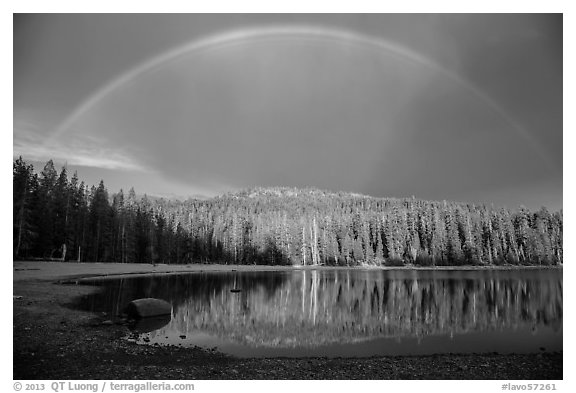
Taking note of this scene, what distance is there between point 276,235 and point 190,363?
379ft

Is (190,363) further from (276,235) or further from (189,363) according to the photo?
(276,235)

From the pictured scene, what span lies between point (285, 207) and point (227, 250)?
272 ft

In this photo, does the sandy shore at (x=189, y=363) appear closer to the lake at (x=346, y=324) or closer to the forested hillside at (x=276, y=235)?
the lake at (x=346, y=324)

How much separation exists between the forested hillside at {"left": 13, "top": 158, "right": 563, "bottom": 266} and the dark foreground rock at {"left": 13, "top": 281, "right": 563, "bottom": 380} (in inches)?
2003

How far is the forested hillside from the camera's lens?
6675 centimetres

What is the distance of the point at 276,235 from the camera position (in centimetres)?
12838

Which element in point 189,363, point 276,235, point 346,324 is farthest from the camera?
point 276,235

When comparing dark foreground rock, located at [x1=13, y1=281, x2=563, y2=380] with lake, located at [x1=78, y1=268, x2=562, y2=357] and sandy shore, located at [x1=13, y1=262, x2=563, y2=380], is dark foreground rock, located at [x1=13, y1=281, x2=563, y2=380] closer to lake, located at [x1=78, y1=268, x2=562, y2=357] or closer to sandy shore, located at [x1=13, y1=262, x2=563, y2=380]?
sandy shore, located at [x1=13, y1=262, x2=563, y2=380]

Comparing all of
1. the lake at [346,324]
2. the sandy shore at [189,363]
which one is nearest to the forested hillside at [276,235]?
the lake at [346,324]

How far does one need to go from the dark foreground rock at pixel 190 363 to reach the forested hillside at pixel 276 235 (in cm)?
5087

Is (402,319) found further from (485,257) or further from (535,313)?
(485,257)

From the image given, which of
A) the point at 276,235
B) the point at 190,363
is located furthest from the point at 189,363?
the point at 276,235

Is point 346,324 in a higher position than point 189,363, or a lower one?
lower
